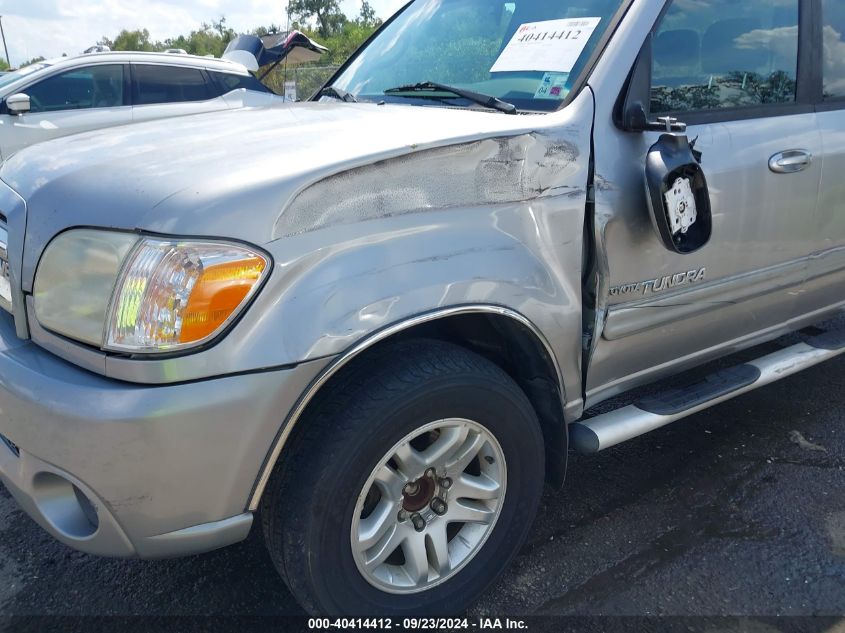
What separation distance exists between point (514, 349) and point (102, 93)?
652 cm

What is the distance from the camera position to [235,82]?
8.11m

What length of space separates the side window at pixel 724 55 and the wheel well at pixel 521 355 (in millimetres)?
936

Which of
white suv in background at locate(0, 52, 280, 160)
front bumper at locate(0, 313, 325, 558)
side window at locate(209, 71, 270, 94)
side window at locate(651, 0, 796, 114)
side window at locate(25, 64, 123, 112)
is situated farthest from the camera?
side window at locate(209, 71, 270, 94)

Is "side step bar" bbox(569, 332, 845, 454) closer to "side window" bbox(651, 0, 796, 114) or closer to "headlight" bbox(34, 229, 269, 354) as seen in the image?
"side window" bbox(651, 0, 796, 114)

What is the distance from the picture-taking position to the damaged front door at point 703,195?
2.18m

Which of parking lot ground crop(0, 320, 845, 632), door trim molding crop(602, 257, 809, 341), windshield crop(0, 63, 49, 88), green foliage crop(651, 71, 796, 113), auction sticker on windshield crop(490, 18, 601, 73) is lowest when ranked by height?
parking lot ground crop(0, 320, 845, 632)

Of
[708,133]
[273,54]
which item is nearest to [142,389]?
[708,133]

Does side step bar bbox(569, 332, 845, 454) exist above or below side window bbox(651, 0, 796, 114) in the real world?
below

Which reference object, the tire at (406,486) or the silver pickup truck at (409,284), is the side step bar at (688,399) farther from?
the tire at (406,486)

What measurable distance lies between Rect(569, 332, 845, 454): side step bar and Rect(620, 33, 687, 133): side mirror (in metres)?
0.92

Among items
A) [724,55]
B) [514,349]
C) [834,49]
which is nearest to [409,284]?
[514,349]

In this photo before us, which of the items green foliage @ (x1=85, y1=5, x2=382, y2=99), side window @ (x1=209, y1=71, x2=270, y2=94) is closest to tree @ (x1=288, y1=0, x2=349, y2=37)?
green foliage @ (x1=85, y1=5, x2=382, y2=99)

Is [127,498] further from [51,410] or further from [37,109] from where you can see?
[37,109]

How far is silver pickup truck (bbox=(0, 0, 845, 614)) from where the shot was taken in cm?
159
